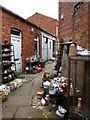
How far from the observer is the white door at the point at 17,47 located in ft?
32.4

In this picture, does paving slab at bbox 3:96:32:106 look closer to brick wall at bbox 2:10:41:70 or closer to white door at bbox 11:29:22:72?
brick wall at bbox 2:10:41:70

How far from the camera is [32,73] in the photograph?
1108 centimetres

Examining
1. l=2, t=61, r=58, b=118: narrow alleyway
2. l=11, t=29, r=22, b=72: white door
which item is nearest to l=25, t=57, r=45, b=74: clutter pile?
l=11, t=29, r=22, b=72: white door

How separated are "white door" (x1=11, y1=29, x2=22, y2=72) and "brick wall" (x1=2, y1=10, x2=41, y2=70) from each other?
36 cm

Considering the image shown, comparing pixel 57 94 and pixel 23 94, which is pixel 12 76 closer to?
pixel 23 94

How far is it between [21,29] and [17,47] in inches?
45.0

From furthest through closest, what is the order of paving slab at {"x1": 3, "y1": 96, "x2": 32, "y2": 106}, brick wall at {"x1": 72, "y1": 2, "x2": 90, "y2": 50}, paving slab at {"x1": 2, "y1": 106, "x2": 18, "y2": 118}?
1. paving slab at {"x1": 3, "y1": 96, "x2": 32, "y2": 106}
2. paving slab at {"x1": 2, "y1": 106, "x2": 18, "y2": 118}
3. brick wall at {"x1": 72, "y1": 2, "x2": 90, "y2": 50}

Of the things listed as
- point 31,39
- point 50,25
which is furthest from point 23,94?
point 50,25

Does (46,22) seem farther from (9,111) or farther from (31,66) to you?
(9,111)

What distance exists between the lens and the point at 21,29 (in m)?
10.6

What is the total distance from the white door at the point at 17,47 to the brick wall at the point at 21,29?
36 cm

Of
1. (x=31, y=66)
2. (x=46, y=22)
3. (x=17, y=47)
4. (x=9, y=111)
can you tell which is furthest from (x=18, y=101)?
(x=46, y=22)

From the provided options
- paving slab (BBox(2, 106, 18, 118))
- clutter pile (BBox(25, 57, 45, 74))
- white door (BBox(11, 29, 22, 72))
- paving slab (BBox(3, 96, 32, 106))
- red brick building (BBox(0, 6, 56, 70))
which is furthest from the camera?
clutter pile (BBox(25, 57, 45, 74))

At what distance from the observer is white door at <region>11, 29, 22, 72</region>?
9871 millimetres
